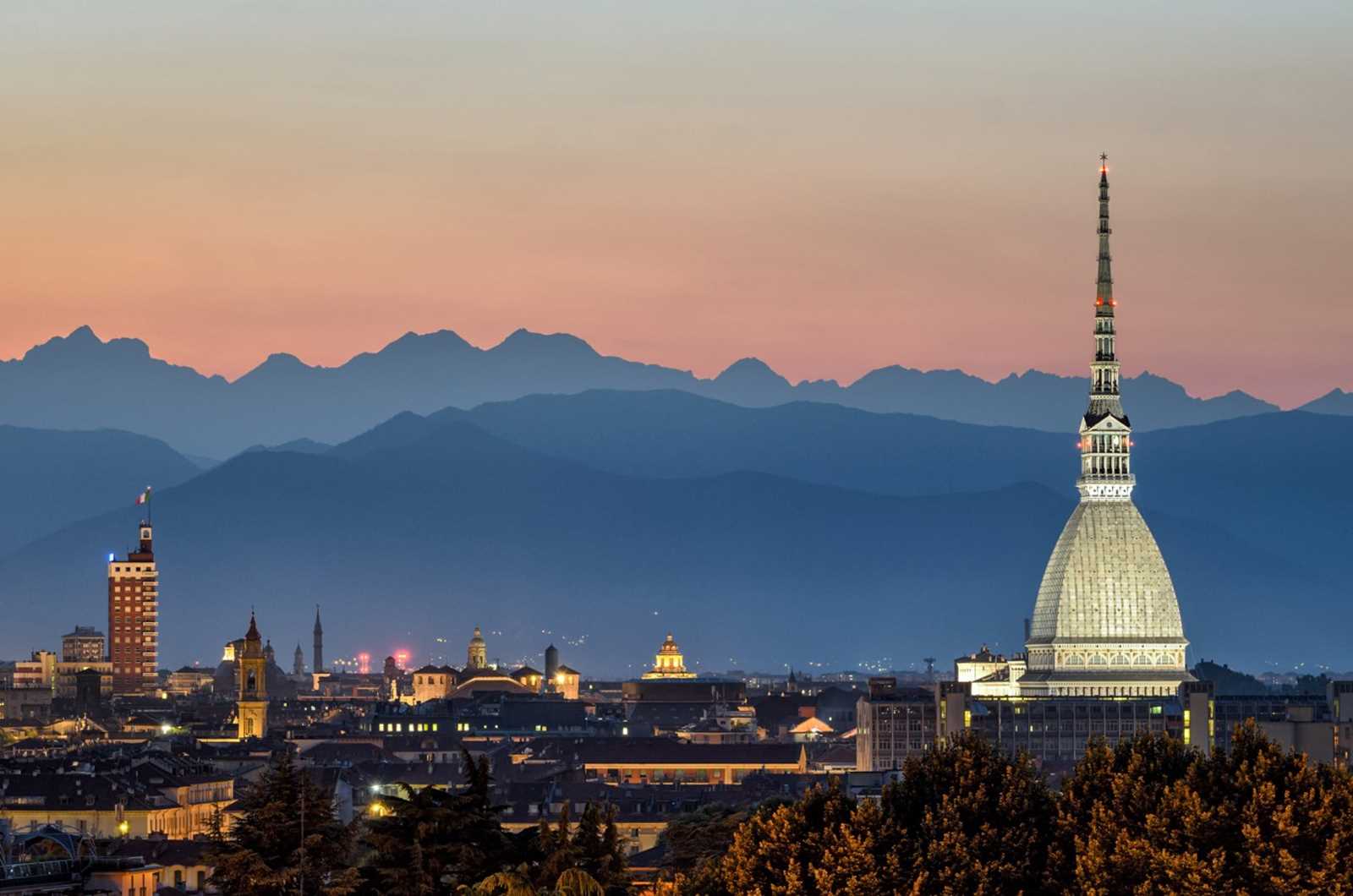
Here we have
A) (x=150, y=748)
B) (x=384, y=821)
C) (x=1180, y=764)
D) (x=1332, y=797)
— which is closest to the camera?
(x=1332, y=797)

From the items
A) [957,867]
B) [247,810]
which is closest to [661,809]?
[247,810]

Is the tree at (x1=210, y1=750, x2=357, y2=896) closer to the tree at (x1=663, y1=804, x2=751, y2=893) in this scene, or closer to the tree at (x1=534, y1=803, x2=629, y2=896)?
the tree at (x1=534, y1=803, x2=629, y2=896)

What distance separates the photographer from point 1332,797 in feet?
171

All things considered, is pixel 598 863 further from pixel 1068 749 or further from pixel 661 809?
pixel 1068 749

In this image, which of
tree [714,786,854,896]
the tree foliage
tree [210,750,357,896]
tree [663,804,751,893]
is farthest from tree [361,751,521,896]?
tree [663,804,751,893]

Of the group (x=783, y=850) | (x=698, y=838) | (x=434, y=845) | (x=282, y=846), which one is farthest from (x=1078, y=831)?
(x=698, y=838)

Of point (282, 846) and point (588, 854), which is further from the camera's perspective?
point (282, 846)

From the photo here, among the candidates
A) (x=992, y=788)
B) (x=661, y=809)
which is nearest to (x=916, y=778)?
(x=992, y=788)

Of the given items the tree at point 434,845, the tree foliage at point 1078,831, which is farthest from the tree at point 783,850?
the tree at point 434,845

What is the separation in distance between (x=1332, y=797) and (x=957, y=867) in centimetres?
625

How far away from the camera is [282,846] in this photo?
62438mm

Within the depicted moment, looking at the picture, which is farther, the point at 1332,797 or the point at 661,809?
the point at 661,809

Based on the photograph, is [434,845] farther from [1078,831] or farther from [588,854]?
[1078,831]

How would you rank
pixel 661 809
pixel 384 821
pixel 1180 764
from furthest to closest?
pixel 661 809 < pixel 384 821 < pixel 1180 764
